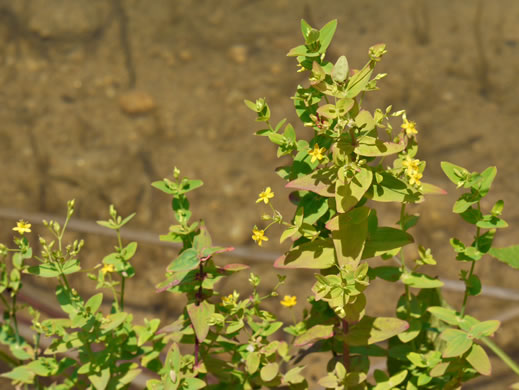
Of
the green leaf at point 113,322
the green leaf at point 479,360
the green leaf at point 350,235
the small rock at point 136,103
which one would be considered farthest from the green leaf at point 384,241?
the small rock at point 136,103

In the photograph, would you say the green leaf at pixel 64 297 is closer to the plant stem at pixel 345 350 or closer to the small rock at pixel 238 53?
the plant stem at pixel 345 350

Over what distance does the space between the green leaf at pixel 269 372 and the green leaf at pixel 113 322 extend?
1.00 feet

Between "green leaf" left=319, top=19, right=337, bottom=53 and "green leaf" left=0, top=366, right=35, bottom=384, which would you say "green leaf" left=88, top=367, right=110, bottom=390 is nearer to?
"green leaf" left=0, top=366, right=35, bottom=384

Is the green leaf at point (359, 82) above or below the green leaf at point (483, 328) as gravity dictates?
above

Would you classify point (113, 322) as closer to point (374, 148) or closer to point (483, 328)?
point (374, 148)

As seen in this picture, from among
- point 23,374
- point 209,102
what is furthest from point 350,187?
point 209,102

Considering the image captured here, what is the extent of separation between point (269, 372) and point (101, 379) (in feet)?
1.16

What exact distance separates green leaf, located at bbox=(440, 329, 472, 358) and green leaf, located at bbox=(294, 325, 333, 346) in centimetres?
23

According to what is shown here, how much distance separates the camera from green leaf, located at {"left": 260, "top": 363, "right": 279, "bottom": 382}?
4.34 feet

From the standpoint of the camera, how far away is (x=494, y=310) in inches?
91.0

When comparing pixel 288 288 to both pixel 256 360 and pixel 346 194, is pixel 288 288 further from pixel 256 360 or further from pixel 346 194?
pixel 346 194

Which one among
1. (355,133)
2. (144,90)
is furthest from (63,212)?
(355,133)

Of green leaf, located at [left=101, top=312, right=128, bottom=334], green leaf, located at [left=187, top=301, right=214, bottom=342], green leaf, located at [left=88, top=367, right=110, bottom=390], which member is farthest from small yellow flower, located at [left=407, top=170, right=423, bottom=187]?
green leaf, located at [left=88, top=367, right=110, bottom=390]

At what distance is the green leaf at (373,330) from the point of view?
1.30 m
